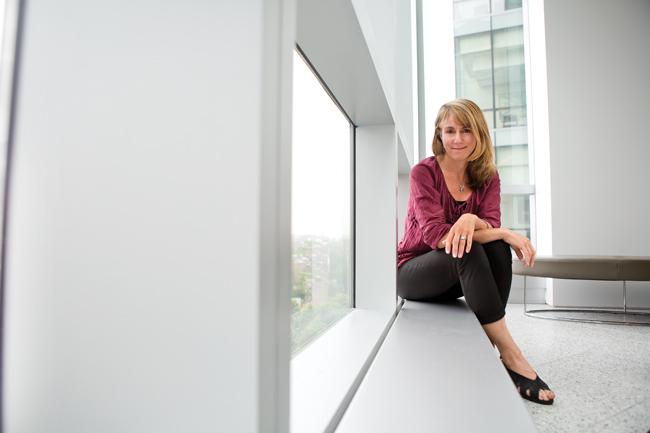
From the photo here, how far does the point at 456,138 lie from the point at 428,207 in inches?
9.8

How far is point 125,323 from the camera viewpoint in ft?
0.65

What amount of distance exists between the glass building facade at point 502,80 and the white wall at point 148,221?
2.94 m

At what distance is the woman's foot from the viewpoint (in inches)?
30.7

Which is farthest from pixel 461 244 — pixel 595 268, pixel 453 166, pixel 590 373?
pixel 595 268

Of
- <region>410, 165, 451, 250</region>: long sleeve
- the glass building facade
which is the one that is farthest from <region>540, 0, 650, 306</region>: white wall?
<region>410, 165, 451, 250</region>: long sleeve

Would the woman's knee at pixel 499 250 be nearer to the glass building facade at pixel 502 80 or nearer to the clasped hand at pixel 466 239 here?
the clasped hand at pixel 466 239

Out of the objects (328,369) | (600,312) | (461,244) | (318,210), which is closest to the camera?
(328,369)

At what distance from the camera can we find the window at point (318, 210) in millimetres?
647

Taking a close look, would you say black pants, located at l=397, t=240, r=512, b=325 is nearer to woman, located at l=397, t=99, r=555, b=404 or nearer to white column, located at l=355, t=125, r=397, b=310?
woman, located at l=397, t=99, r=555, b=404

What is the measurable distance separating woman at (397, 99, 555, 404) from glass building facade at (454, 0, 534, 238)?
1778 millimetres

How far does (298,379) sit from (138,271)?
1.25 feet

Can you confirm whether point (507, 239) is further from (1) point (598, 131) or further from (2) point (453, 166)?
(1) point (598, 131)

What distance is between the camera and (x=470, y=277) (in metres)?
0.94

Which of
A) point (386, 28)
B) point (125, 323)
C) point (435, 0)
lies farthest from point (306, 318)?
point (435, 0)
